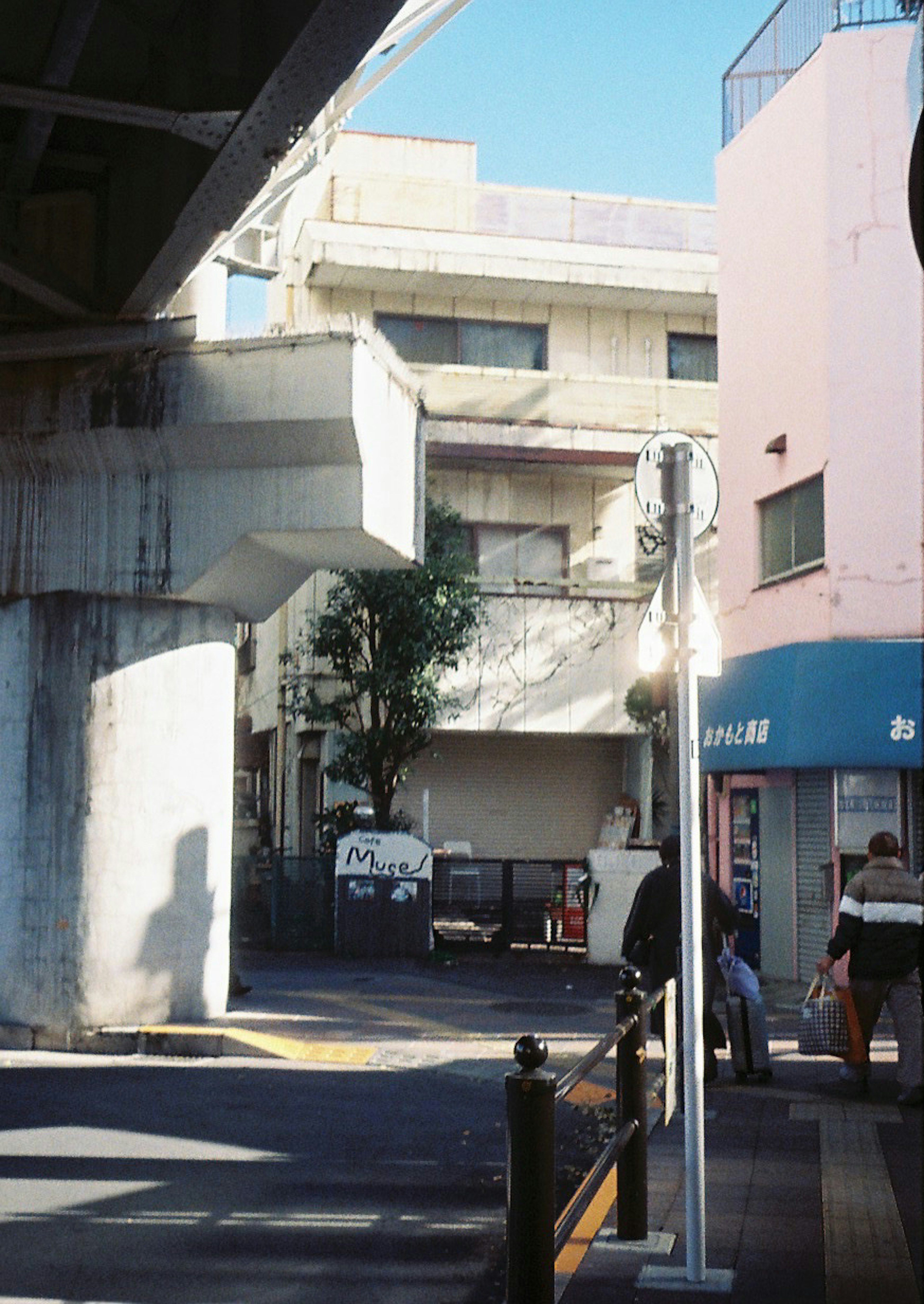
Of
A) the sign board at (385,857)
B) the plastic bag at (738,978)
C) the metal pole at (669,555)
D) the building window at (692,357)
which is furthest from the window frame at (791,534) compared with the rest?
the metal pole at (669,555)

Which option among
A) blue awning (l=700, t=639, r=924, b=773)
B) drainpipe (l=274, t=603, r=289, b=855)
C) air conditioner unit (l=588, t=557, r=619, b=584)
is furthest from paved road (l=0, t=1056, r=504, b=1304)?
drainpipe (l=274, t=603, r=289, b=855)

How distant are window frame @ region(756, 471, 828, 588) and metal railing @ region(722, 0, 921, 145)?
17.2ft

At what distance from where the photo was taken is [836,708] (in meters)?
16.0

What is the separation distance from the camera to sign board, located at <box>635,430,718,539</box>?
6242mm

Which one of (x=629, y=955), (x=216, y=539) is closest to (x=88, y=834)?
(x=216, y=539)

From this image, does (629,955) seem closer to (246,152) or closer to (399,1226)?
(399,1226)

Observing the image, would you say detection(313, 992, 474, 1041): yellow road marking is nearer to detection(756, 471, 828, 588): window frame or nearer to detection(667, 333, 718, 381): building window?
detection(756, 471, 828, 588): window frame

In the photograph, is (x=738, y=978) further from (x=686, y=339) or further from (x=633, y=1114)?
(x=686, y=339)

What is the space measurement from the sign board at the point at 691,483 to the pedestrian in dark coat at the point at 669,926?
4507 mm

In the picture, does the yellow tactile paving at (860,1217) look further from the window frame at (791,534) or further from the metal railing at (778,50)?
the metal railing at (778,50)

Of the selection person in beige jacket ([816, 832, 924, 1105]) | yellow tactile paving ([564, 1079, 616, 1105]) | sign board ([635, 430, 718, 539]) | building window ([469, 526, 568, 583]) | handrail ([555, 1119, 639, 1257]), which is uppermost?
building window ([469, 526, 568, 583])

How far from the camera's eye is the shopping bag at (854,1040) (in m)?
10.3

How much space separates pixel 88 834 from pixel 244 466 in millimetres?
3132

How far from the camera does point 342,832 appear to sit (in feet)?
71.9
